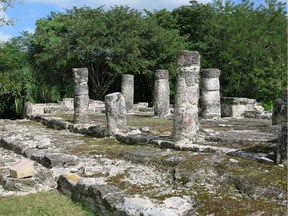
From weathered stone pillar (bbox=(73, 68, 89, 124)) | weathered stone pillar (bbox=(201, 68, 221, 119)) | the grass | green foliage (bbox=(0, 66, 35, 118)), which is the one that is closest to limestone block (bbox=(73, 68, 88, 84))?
weathered stone pillar (bbox=(73, 68, 89, 124))

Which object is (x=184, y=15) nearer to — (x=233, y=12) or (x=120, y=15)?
(x=233, y=12)

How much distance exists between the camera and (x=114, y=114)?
10.9 meters

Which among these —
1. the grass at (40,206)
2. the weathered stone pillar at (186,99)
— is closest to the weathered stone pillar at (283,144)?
the weathered stone pillar at (186,99)

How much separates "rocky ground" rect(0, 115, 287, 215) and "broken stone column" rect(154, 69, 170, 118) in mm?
6141

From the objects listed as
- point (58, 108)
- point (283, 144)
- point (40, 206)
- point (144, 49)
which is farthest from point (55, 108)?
point (283, 144)

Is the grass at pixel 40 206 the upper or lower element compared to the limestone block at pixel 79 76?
lower

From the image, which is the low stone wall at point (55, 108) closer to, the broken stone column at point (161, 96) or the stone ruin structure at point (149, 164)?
the broken stone column at point (161, 96)

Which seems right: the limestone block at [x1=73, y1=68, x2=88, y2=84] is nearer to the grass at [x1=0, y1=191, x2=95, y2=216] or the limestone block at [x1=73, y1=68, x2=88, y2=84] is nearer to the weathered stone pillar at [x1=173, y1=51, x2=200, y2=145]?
the weathered stone pillar at [x1=173, y1=51, x2=200, y2=145]

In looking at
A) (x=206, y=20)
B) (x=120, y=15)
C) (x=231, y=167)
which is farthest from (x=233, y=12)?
(x=231, y=167)

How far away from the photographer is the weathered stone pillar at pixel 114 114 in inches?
427

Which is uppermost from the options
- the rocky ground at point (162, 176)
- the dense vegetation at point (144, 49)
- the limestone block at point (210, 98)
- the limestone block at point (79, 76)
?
the dense vegetation at point (144, 49)

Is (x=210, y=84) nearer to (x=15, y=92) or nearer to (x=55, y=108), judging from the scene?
(x=55, y=108)

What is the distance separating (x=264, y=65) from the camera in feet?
84.2

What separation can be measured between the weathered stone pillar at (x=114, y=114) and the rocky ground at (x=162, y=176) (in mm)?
817
